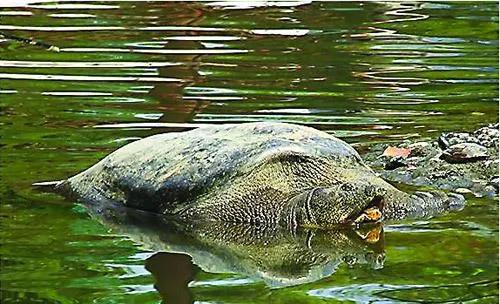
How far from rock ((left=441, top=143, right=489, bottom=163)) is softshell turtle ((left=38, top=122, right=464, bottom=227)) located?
553 millimetres

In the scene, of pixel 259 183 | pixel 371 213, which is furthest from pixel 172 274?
pixel 371 213

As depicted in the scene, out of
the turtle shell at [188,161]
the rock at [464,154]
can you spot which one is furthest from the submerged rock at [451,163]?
the turtle shell at [188,161]

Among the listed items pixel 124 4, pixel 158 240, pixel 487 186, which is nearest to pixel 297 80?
pixel 487 186

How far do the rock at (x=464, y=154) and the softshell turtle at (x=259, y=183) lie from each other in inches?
21.8

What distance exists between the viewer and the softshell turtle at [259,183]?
16.7 feet

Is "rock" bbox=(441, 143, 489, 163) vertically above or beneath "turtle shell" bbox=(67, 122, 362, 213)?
beneath

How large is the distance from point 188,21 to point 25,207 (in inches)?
305

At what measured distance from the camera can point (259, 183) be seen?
5.20m

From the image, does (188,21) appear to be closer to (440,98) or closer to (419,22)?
(419,22)

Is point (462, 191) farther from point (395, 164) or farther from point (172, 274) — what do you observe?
point (172, 274)

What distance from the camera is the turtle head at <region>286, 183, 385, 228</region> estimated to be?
16.5 feet

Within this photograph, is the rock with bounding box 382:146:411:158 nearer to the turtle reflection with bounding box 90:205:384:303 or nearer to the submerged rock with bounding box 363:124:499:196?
the submerged rock with bounding box 363:124:499:196

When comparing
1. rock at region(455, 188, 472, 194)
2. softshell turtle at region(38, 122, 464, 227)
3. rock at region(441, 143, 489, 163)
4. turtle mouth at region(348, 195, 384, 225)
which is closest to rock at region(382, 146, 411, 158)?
rock at region(441, 143, 489, 163)

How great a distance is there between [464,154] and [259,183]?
1192 millimetres
